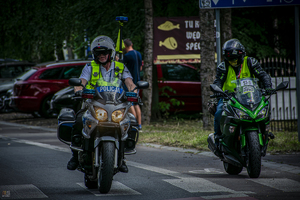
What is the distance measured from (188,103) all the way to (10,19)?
793 centimetres

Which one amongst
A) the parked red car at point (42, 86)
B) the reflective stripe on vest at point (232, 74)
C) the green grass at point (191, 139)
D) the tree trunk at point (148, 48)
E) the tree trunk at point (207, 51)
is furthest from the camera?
the parked red car at point (42, 86)

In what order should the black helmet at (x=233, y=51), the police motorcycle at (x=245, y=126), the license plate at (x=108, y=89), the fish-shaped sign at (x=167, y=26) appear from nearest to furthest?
the license plate at (x=108, y=89)
the police motorcycle at (x=245, y=126)
the black helmet at (x=233, y=51)
the fish-shaped sign at (x=167, y=26)

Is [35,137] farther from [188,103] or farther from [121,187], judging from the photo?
[121,187]

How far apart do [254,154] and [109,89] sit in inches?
72.4

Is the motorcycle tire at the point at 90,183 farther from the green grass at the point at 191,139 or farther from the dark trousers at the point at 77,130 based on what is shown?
the green grass at the point at 191,139

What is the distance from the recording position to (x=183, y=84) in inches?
604

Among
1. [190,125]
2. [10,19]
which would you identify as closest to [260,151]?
[190,125]

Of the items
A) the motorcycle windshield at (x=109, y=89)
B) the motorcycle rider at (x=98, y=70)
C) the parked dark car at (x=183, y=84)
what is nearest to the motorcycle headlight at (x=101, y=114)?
the motorcycle windshield at (x=109, y=89)

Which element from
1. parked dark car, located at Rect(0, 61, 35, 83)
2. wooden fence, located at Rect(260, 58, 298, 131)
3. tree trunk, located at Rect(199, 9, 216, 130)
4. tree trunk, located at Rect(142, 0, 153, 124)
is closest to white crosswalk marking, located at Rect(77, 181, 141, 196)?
tree trunk, located at Rect(199, 9, 216, 130)

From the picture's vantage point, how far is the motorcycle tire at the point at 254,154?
602 centimetres

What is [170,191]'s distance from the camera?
5664 millimetres

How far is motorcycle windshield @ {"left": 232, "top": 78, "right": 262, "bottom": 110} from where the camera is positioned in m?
6.31

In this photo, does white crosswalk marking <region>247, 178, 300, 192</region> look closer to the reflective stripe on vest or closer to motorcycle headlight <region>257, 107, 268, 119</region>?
motorcycle headlight <region>257, 107, 268, 119</region>

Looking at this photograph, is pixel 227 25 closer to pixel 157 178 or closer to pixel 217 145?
pixel 217 145
